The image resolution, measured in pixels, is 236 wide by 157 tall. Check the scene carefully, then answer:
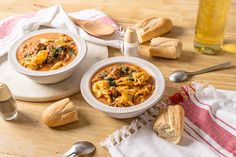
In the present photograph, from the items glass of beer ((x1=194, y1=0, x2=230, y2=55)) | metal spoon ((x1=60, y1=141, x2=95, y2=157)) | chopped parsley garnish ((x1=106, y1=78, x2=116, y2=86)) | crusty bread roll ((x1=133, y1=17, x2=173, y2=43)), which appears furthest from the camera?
crusty bread roll ((x1=133, y1=17, x2=173, y2=43))

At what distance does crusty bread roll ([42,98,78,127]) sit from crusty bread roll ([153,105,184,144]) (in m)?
0.23

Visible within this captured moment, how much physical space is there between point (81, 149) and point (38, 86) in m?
0.30

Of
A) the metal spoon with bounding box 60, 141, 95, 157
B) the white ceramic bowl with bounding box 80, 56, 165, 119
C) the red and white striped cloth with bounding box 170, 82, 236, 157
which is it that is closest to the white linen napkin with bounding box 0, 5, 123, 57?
the white ceramic bowl with bounding box 80, 56, 165, 119

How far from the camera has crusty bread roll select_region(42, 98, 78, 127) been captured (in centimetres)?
102

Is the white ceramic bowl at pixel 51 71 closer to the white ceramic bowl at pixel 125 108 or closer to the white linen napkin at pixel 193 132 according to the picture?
the white ceramic bowl at pixel 125 108

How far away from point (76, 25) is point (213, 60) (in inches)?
20.2

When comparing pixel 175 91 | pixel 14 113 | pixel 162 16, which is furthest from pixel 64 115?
pixel 162 16

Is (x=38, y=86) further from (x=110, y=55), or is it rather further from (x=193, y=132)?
(x=193, y=132)

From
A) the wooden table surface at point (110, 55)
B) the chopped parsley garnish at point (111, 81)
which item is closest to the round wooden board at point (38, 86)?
the wooden table surface at point (110, 55)

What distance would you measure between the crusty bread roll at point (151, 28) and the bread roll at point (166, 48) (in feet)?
0.21

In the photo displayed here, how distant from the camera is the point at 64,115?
1.02 m

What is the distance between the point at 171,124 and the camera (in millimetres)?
963

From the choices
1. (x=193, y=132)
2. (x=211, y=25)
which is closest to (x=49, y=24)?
(x=211, y=25)

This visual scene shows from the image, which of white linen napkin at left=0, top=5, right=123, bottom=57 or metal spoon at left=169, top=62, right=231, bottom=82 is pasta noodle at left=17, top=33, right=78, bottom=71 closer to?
white linen napkin at left=0, top=5, right=123, bottom=57
